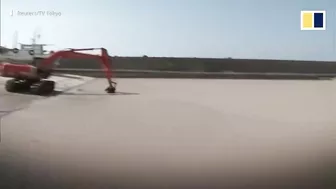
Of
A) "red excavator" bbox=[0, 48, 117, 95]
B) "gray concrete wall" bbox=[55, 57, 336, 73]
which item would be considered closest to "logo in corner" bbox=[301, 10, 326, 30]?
"gray concrete wall" bbox=[55, 57, 336, 73]

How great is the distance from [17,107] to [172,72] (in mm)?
560

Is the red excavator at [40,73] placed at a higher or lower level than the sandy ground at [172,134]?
higher

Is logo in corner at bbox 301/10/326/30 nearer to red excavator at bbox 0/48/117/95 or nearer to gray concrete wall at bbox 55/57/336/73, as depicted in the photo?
gray concrete wall at bbox 55/57/336/73

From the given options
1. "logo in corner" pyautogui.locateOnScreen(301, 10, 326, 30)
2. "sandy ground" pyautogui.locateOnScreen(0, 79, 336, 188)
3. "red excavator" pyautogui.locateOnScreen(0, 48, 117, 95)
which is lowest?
"sandy ground" pyautogui.locateOnScreen(0, 79, 336, 188)

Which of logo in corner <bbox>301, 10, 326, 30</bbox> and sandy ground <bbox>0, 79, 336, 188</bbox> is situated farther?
logo in corner <bbox>301, 10, 326, 30</bbox>

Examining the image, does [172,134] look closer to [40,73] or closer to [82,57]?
[82,57]

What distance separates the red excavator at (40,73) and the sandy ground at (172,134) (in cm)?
6

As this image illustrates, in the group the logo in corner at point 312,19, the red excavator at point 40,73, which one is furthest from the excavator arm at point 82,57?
the logo in corner at point 312,19

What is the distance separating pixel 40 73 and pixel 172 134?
0.53 meters

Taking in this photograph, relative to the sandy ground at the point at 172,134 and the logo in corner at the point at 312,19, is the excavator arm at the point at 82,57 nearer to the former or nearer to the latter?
the sandy ground at the point at 172,134

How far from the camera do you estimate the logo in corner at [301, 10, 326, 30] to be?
1.26m

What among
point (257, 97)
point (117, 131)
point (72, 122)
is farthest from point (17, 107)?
point (257, 97)

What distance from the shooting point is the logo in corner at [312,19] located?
1261 millimetres

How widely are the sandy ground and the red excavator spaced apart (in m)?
0.06
